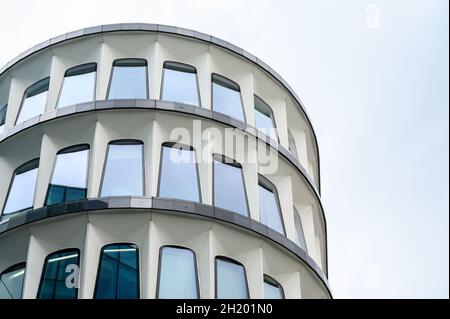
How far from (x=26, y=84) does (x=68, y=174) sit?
18.1 ft

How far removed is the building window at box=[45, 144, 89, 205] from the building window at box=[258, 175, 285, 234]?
579 cm

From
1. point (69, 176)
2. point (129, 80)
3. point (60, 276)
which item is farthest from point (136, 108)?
point (60, 276)

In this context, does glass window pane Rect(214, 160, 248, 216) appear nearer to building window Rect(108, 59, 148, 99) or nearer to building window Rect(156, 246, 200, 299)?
building window Rect(156, 246, 200, 299)

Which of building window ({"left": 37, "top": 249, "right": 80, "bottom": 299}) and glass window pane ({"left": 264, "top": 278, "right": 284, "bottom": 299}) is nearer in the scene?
building window ({"left": 37, "top": 249, "right": 80, "bottom": 299})

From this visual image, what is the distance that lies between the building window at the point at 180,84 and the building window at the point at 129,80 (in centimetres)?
71

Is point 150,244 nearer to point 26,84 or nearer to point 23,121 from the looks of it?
point 23,121

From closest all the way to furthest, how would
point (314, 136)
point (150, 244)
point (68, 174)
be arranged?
point (150, 244)
point (68, 174)
point (314, 136)

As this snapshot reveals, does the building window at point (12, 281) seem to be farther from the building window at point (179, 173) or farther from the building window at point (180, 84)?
the building window at point (180, 84)

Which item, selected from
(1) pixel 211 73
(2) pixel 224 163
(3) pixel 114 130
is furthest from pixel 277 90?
(3) pixel 114 130

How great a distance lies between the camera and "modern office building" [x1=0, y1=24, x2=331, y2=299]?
2467 centimetres

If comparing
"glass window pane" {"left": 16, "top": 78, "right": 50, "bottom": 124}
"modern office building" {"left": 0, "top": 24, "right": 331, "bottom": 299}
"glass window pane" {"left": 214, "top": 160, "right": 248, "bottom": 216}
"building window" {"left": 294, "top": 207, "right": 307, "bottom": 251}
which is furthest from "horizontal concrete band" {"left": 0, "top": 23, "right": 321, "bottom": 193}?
"building window" {"left": 294, "top": 207, "right": 307, "bottom": 251}

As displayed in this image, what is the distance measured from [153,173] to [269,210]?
175 inches

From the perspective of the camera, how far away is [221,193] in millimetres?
26906

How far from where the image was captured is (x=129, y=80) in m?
29.2
